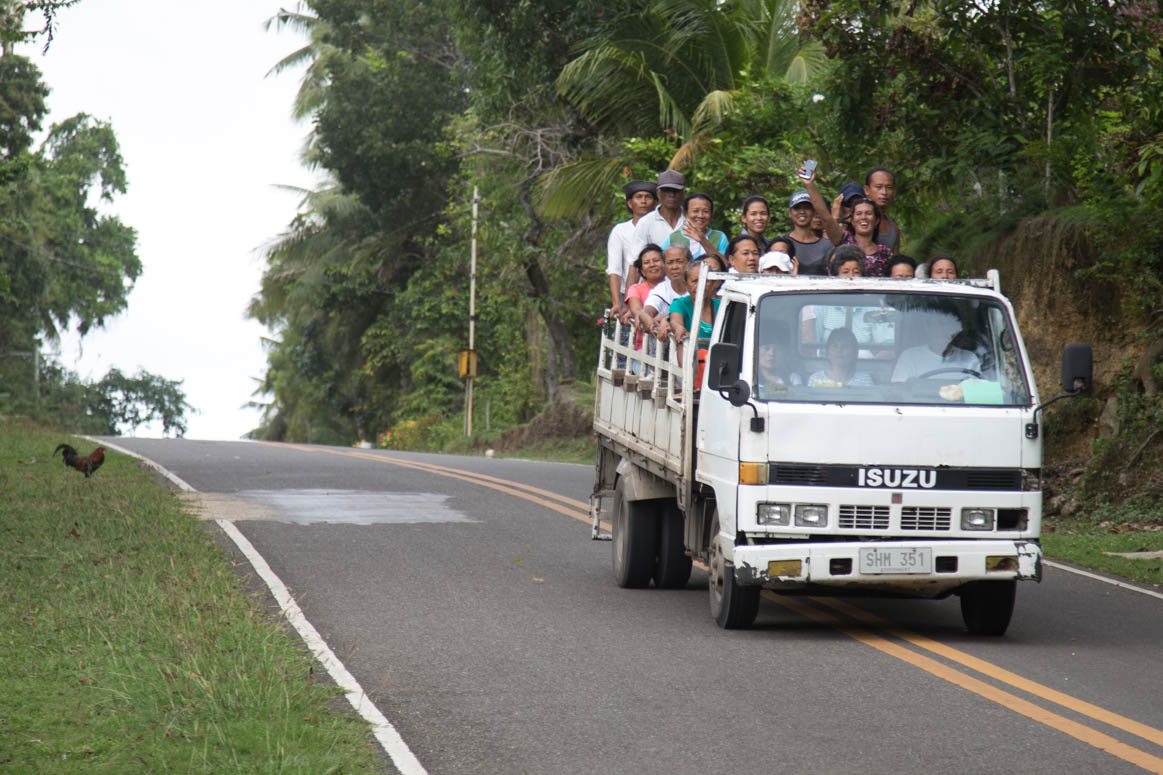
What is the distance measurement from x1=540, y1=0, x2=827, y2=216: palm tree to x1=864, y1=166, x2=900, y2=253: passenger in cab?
1096cm

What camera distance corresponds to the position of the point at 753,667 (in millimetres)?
7844

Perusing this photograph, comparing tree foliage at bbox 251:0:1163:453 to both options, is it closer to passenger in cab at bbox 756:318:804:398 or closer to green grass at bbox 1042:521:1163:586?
green grass at bbox 1042:521:1163:586

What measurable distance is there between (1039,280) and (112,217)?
42.8 metres

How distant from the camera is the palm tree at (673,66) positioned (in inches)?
891

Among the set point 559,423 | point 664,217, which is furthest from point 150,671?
point 559,423

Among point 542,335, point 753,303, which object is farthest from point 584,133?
point 753,303

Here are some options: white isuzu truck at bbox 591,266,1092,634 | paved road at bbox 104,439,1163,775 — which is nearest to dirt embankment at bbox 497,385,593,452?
paved road at bbox 104,439,1163,775

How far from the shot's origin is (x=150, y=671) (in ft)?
23.6

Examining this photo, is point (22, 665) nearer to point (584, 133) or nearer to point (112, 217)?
point (584, 133)

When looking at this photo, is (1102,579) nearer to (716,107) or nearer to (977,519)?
(977,519)

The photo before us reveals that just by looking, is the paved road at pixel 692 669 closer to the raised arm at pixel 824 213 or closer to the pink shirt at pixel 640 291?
the pink shirt at pixel 640 291

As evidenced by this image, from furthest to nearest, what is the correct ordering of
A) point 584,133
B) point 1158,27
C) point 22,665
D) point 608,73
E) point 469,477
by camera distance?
1. point 584,133
2. point 608,73
3. point 469,477
4. point 1158,27
5. point 22,665

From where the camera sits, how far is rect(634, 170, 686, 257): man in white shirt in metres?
12.1

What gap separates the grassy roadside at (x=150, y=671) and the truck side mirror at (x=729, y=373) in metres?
2.73
